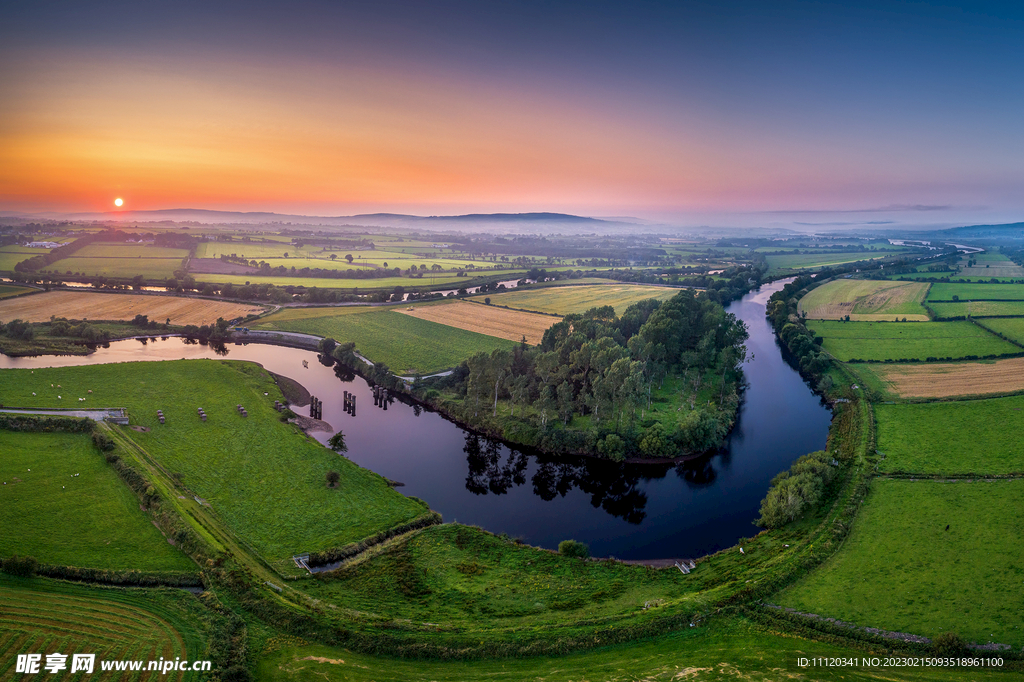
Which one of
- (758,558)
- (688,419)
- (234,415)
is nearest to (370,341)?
(234,415)

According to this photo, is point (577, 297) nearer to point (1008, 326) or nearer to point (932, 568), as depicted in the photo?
point (1008, 326)

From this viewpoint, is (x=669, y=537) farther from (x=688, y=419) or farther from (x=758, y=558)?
(x=688, y=419)

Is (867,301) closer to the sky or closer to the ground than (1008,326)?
closer to the sky

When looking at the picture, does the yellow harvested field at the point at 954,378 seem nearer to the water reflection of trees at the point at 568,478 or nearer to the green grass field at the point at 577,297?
the water reflection of trees at the point at 568,478

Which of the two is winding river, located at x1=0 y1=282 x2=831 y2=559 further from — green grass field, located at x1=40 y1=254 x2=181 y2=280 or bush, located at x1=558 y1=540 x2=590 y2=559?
green grass field, located at x1=40 y1=254 x2=181 y2=280

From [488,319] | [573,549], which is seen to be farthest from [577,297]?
[573,549]

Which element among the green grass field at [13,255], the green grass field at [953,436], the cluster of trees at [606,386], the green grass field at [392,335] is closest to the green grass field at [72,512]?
the cluster of trees at [606,386]
